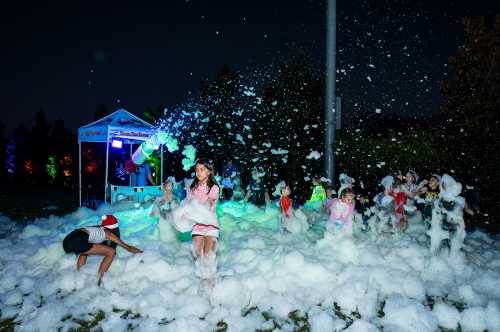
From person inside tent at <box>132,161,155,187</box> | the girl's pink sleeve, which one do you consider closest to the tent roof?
person inside tent at <box>132,161,155,187</box>

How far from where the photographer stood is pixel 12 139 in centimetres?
3834

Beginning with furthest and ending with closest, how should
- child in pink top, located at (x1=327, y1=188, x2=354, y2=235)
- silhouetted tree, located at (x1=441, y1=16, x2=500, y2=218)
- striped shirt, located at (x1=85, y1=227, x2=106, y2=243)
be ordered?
silhouetted tree, located at (x1=441, y1=16, x2=500, y2=218) < child in pink top, located at (x1=327, y1=188, x2=354, y2=235) < striped shirt, located at (x1=85, y1=227, x2=106, y2=243)

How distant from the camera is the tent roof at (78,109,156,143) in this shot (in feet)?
37.4

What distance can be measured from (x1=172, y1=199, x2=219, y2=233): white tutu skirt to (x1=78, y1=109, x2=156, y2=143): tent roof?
6.87 meters

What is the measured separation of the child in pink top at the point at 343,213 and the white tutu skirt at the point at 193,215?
257 centimetres

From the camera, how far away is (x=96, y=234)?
5.78 m

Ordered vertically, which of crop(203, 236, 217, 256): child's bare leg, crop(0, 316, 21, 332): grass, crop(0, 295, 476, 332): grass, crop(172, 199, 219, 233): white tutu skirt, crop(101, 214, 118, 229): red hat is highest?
crop(172, 199, 219, 233): white tutu skirt

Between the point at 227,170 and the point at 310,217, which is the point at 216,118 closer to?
the point at 227,170

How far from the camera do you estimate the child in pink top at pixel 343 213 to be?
683 centimetres

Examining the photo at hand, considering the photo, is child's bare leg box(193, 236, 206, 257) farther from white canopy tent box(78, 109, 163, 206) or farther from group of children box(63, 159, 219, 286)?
white canopy tent box(78, 109, 163, 206)

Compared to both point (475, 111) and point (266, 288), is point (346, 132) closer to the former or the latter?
point (475, 111)

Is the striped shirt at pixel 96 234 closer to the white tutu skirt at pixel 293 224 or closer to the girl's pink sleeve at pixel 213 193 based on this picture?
the girl's pink sleeve at pixel 213 193

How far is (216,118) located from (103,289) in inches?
474

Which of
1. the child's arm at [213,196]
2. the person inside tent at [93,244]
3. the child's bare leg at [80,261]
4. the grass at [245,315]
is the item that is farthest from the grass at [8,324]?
the child's arm at [213,196]
